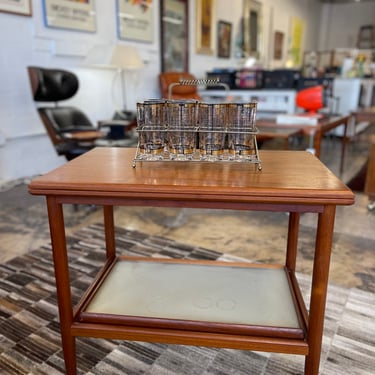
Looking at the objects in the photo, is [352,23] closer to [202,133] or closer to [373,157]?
[373,157]

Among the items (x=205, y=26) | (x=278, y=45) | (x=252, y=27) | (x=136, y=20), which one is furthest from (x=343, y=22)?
(x=136, y=20)

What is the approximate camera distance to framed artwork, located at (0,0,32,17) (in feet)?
10.1

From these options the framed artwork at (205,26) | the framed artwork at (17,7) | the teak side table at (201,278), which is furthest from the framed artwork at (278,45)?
the teak side table at (201,278)

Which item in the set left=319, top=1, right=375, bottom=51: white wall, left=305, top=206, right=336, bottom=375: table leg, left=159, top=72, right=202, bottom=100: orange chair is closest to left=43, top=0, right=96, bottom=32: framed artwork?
left=159, top=72, right=202, bottom=100: orange chair

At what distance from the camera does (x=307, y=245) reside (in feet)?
7.11

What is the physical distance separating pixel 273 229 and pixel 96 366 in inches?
58.7

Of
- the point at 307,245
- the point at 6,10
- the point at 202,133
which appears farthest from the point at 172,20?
the point at 202,133

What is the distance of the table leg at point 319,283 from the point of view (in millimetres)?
933

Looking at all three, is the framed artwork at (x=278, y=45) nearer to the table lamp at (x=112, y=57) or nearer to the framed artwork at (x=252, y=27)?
the framed artwork at (x=252, y=27)

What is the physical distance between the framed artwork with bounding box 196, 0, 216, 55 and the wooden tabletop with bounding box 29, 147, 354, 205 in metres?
5.00

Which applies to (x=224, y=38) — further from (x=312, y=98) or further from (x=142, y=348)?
(x=142, y=348)

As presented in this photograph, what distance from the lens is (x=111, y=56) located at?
345 centimetres

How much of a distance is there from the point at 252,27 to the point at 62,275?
6.90 metres

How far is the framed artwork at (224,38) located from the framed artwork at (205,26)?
0.18 meters
